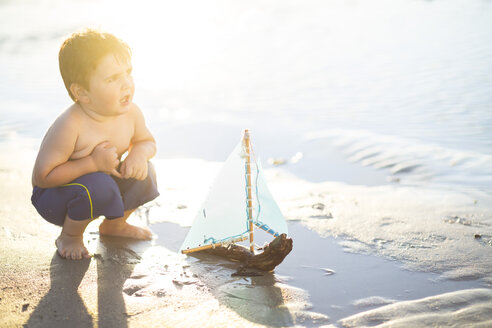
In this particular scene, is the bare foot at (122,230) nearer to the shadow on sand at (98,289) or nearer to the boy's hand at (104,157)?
the shadow on sand at (98,289)

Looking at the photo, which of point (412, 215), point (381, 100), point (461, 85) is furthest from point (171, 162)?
point (461, 85)

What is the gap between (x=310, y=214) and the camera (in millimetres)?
3008

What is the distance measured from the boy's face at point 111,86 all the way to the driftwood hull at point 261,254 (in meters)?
0.84

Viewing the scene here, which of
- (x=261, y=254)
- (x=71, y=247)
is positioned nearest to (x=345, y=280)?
(x=261, y=254)

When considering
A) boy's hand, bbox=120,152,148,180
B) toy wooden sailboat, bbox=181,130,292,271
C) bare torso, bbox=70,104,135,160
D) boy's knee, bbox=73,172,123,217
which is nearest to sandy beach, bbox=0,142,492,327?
toy wooden sailboat, bbox=181,130,292,271

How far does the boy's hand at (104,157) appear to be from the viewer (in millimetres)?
2285

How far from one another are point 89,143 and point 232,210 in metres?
0.75

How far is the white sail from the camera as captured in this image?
7.35 ft

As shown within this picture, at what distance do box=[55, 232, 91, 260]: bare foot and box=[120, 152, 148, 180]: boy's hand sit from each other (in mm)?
398

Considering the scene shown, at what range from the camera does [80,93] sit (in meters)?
2.20

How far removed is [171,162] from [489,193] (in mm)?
2604

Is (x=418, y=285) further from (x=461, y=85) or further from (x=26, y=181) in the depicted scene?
(x=461, y=85)

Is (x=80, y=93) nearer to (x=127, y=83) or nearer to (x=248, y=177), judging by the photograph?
(x=127, y=83)

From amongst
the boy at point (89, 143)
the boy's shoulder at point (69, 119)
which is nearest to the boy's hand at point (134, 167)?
the boy at point (89, 143)
